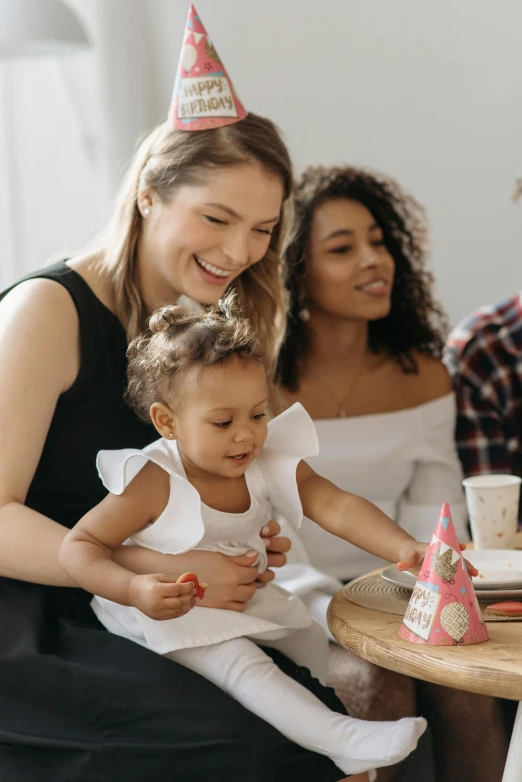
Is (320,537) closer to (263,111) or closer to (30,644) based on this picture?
(30,644)

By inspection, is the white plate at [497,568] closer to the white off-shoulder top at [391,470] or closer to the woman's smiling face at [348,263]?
the white off-shoulder top at [391,470]

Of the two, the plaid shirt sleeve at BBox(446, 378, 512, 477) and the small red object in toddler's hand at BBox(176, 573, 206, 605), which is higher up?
the small red object in toddler's hand at BBox(176, 573, 206, 605)

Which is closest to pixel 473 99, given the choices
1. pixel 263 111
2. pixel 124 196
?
pixel 263 111

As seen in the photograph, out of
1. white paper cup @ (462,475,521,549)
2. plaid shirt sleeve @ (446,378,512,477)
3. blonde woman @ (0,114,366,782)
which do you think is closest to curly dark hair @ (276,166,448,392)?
plaid shirt sleeve @ (446,378,512,477)

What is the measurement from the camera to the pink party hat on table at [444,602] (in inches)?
46.4

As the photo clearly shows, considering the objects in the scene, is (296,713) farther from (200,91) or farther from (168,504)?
(200,91)

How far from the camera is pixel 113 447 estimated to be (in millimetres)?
1627

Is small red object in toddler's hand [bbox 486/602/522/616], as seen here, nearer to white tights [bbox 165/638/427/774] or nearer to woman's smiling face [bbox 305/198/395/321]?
white tights [bbox 165/638/427/774]

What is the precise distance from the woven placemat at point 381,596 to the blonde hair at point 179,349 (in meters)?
0.35

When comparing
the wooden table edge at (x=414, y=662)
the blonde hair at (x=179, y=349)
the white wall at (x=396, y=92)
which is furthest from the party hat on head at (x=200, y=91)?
the white wall at (x=396, y=92)

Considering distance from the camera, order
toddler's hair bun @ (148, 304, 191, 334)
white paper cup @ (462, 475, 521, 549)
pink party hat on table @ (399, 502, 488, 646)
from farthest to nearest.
A: white paper cup @ (462, 475, 521, 549) → toddler's hair bun @ (148, 304, 191, 334) → pink party hat on table @ (399, 502, 488, 646)

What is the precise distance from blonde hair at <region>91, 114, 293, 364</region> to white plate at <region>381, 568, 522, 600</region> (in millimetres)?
562

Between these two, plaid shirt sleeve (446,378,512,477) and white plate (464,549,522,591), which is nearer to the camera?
white plate (464,549,522,591)

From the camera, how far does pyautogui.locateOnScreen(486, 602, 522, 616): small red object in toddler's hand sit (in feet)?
4.19
